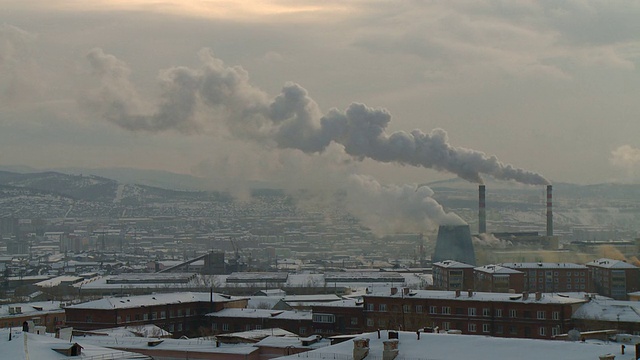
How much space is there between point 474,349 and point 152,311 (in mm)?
30363

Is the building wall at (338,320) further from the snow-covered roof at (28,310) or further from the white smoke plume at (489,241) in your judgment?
the white smoke plume at (489,241)

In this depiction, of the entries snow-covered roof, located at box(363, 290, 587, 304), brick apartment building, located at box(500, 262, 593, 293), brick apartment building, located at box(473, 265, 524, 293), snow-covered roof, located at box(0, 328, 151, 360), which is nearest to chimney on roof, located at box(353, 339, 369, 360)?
snow-covered roof, located at box(0, 328, 151, 360)

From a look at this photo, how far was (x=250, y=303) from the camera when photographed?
66.0m

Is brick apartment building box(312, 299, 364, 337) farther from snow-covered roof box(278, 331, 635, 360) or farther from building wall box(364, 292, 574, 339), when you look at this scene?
snow-covered roof box(278, 331, 635, 360)

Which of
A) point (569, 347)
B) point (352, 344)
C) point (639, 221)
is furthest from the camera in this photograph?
point (639, 221)

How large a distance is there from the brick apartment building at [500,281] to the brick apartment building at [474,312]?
2359 cm

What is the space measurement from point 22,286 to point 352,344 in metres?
81.1

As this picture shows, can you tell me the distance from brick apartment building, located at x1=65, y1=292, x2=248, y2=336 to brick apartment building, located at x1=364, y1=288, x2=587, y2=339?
358 inches

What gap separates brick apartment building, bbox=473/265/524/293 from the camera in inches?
3012

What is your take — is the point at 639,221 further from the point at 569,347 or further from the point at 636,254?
the point at 569,347

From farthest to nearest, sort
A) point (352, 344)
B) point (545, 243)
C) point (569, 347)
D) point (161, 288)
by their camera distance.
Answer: point (545, 243), point (161, 288), point (352, 344), point (569, 347)

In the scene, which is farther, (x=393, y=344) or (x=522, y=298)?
(x=522, y=298)

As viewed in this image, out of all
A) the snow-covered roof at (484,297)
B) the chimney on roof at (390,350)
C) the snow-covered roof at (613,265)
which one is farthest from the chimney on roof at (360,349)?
the snow-covered roof at (613,265)

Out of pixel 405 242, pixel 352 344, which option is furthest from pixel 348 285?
pixel 405 242
